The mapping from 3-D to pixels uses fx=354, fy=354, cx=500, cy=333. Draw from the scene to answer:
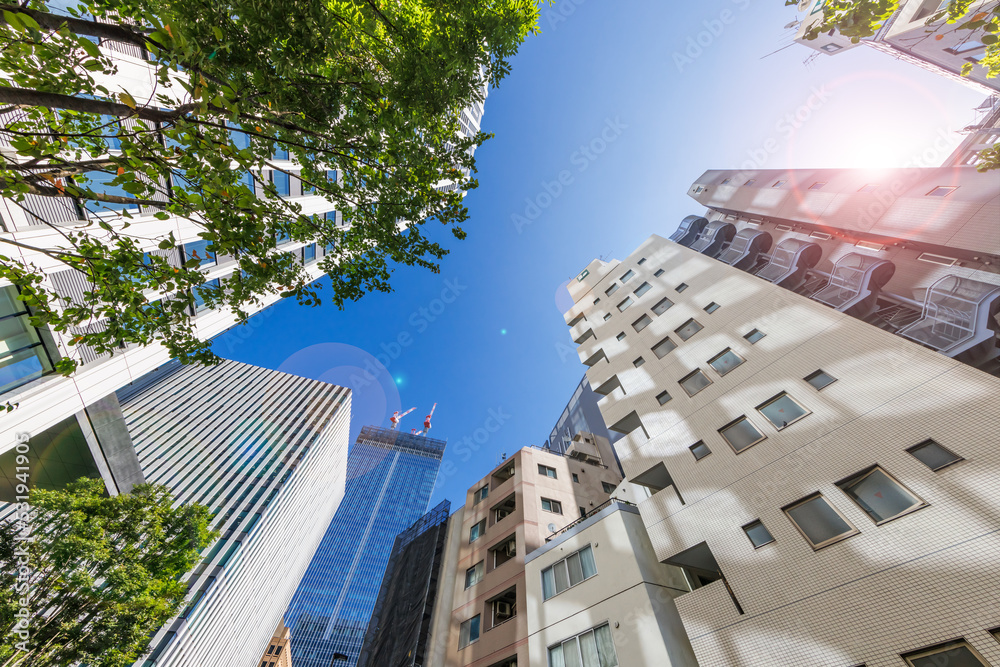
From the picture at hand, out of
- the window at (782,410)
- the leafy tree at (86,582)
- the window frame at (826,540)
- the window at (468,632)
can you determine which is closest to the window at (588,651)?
the window at (468,632)

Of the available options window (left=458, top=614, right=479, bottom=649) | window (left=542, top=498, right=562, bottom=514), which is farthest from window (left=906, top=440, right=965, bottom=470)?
window (left=458, top=614, right=479, bottom=649)

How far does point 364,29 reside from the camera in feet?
27.0

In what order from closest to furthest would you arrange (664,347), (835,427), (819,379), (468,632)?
(835,427), (819,379), (468,632), (664,347)

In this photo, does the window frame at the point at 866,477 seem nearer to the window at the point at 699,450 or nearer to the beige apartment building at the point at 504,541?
the window at the point at 699,450

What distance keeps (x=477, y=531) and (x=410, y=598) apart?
6.12 metres

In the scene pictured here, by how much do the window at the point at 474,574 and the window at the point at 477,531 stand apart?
1658 millimetres

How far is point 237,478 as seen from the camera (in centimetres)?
5556

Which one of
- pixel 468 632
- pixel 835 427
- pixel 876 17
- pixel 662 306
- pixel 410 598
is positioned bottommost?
pixel 468 632

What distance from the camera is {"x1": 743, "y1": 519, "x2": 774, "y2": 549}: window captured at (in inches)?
361

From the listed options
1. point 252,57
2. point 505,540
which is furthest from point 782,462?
point 252,57

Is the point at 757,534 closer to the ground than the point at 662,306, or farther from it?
closer to the ground

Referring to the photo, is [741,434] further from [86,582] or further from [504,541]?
[86,582]

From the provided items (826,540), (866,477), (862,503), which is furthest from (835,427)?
(826,540)

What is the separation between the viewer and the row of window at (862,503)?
783 cm
